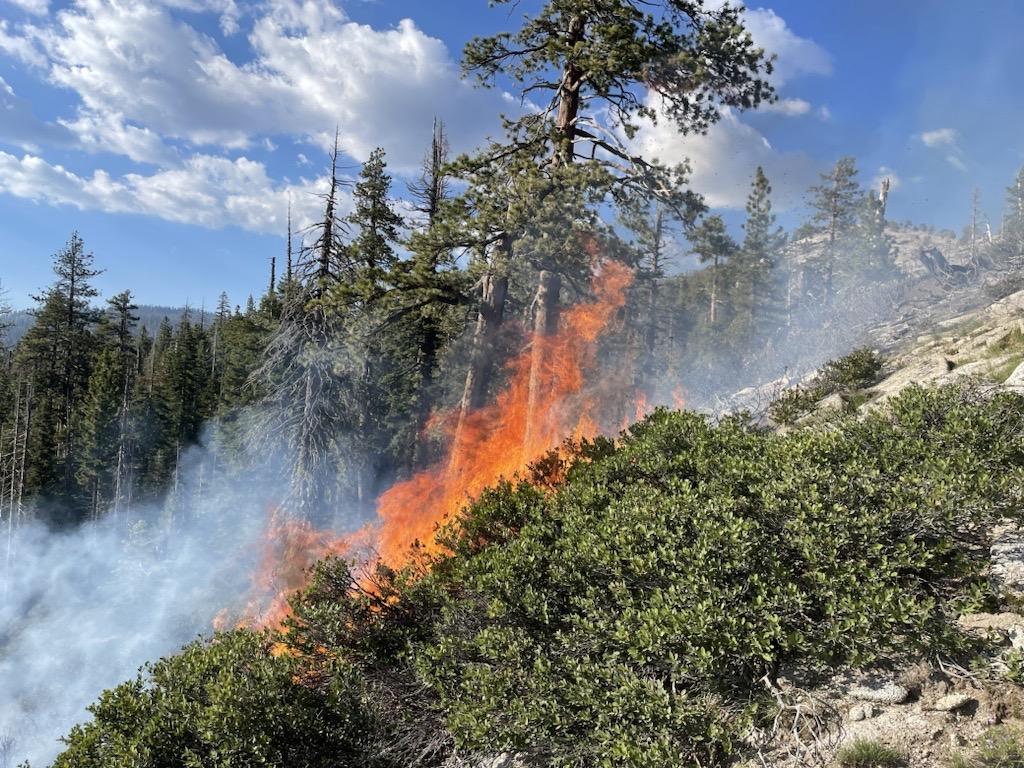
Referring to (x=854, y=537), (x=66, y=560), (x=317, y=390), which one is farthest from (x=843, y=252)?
(x=66, y=560)

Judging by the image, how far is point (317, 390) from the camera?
20719mm

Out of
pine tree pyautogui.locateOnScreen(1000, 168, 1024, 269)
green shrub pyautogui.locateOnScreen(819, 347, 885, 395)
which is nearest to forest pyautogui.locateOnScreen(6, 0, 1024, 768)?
green shrub pyautogui.locateOnScreen(819, 347, 885, 395)

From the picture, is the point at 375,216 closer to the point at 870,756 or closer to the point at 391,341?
the point at 391,341

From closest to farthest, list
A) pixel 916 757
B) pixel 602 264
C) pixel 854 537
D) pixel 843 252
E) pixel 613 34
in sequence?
pixel 916 757
pixel 854 537
pixel 613 34
pixel 602 264
pixel 843 252

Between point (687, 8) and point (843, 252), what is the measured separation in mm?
39760

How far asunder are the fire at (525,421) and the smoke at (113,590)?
28.4ft

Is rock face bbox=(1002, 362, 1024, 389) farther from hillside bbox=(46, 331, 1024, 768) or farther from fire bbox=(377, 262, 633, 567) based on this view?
fire bbox=(377, 262, 633, 567)

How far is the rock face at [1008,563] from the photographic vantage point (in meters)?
5.74

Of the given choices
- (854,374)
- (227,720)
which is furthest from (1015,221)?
(227,720)

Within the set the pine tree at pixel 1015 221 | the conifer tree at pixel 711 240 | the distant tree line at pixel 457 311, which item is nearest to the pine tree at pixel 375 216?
the distant tree line at pixel 457 311

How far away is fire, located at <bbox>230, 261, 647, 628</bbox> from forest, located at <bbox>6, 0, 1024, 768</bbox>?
96mm

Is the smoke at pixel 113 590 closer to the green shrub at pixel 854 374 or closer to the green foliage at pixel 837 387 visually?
the green foliage at pixel 837 387

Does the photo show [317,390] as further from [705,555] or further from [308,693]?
[705,555]

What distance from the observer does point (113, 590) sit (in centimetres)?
3672
